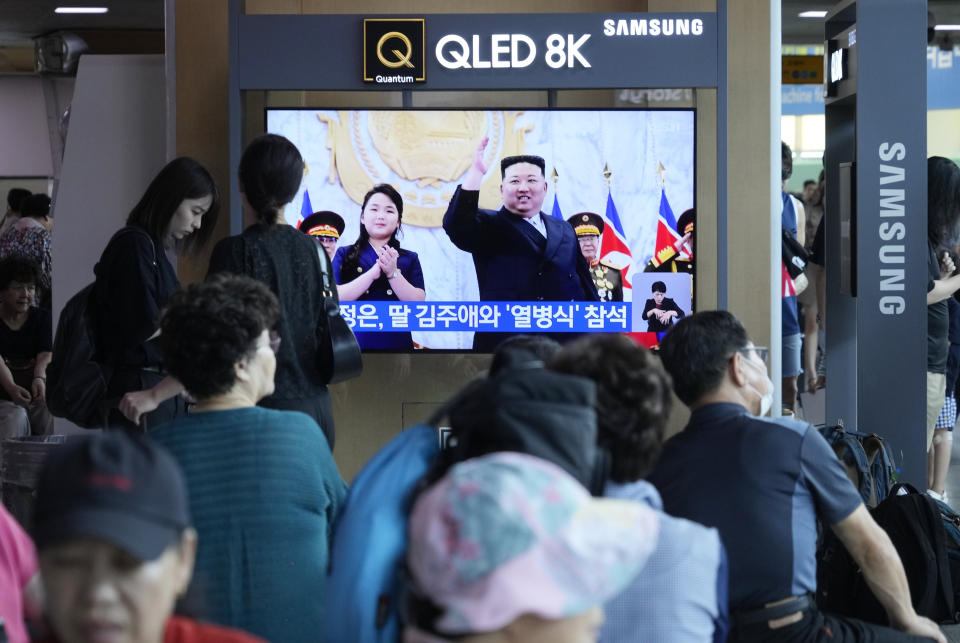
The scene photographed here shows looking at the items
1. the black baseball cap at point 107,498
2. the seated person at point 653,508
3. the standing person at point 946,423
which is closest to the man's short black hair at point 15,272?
the standing person at point 946,423

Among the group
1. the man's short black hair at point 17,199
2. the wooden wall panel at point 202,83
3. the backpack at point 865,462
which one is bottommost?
the backpack at point 865,462

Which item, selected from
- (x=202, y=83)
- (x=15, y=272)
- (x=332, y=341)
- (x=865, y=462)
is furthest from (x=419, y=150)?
(x=15, y=272)

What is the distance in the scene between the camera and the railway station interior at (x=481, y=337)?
129 centimetres

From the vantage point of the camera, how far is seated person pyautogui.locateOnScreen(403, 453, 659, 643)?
1.21 meters

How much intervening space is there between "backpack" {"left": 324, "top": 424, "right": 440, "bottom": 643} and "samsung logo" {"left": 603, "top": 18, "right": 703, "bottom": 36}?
3869 millimetres

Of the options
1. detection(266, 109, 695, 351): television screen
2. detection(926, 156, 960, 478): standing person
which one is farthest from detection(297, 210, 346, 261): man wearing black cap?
detection(926, 156, 960, 478): standing person

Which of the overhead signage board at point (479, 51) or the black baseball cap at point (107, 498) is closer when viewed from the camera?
the black baseball cap at point (107, 498)

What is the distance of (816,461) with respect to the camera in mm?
2588

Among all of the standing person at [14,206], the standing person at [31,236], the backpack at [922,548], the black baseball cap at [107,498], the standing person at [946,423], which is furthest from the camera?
the standing person at [14,206]

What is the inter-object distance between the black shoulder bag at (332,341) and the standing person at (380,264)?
1.77 meters

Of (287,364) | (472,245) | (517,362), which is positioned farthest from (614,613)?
(472,245)

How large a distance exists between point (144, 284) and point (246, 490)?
1545mm

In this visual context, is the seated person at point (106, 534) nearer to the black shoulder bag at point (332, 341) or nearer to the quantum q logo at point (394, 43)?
the black shoulder bag at point (332, 341)

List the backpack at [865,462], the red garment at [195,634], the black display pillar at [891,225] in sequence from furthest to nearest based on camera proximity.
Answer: the black display pillar at [891,225] < the backpack at [865,462] < the red garment at [195,634]
